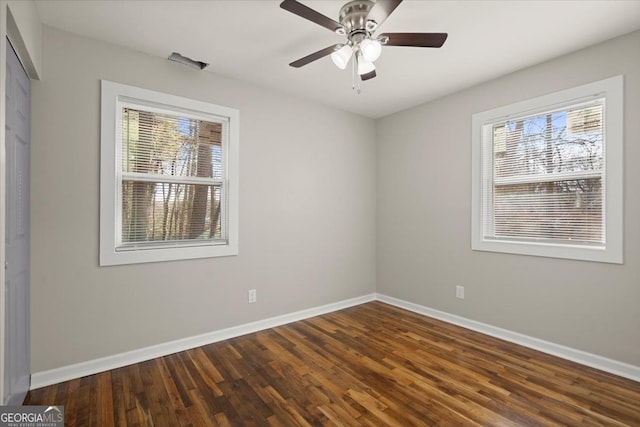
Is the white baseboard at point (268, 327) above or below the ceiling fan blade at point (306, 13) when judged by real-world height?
below

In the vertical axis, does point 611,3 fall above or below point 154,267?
above

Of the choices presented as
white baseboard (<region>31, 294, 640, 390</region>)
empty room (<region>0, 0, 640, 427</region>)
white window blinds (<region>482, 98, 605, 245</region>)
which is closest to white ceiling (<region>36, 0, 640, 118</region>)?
empty room (<region>0, 0, 640, 427</region>)

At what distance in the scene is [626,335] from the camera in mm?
2369

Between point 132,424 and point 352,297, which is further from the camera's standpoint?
point 352,297

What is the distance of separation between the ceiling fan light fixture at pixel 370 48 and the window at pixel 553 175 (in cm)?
190

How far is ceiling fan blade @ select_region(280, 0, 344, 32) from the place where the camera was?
1560mm

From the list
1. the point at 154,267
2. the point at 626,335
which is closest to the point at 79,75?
the point at 154,267

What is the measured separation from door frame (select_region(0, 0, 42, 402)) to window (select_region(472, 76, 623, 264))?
367cm

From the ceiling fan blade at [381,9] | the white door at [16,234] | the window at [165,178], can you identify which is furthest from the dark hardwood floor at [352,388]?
the ceiling fan blade at [381,9]

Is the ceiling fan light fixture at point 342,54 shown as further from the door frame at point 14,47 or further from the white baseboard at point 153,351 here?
the white baseboard at point 153,351

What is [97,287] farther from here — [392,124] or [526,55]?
[526,55]

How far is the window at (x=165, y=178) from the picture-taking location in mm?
2492

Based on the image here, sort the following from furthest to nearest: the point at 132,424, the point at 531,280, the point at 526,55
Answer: the point at 531,280 → the point at 526,55 → the point at 132,424

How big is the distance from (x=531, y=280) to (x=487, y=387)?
1221mm
